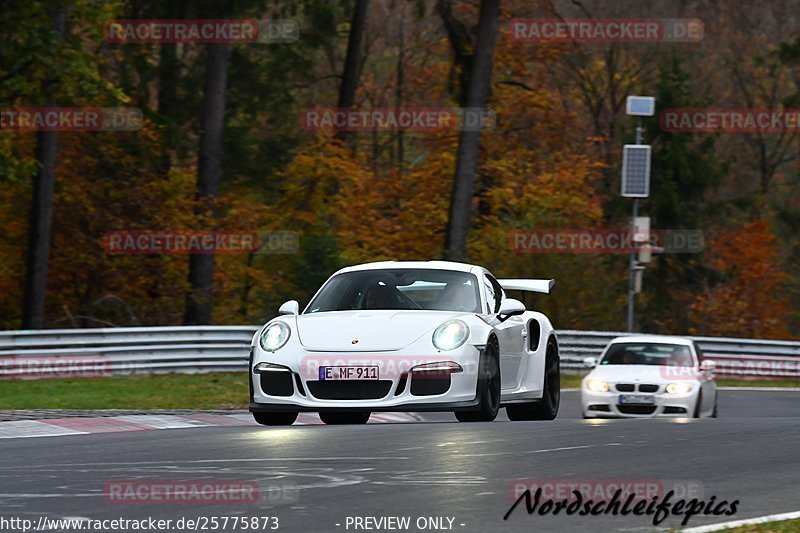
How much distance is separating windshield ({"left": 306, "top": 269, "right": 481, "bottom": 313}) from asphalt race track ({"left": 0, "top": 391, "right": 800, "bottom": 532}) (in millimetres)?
1346

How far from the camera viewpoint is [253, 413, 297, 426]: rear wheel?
13.1 metres

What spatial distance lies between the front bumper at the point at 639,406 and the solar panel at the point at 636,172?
1402 cm

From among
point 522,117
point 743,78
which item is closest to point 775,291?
point 743,78

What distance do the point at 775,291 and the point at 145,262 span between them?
26929 millimetres

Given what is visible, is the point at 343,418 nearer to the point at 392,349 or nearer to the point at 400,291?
the point at 400,291

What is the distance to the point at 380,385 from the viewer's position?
12273 millimetres

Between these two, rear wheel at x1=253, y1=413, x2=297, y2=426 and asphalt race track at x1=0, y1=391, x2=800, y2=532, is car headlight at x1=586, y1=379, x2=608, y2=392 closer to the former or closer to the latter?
asphalt race track at x1=0, y1=391, x2=800, y2=532

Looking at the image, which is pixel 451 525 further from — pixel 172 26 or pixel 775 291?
pixel 775 291

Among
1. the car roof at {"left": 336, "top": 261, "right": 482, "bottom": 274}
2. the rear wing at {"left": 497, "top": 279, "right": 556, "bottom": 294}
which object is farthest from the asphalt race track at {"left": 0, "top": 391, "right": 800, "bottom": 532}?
the rear wing at {"left": 497, "top": 279, "right": 556, "bottom": 294}

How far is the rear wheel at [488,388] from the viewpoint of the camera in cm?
1266

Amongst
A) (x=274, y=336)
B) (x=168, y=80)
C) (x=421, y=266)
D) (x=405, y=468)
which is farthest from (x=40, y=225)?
(x=405, y=468)

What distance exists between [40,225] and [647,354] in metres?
15.9

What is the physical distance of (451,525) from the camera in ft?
24.0

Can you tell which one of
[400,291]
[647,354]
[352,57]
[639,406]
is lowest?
[639,406]
